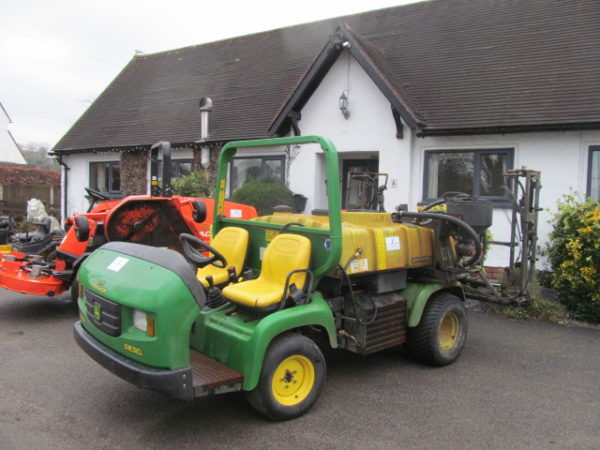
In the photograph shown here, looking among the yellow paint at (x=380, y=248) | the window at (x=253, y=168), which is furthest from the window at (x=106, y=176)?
the yellow paint at (x=380, y=248)

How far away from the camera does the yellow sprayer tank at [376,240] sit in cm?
427

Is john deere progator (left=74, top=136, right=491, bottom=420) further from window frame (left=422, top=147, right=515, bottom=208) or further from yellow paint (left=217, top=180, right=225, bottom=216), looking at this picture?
window frame (left=422, top=147, right=515, bottom=208)

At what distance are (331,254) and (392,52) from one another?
9.50 metres

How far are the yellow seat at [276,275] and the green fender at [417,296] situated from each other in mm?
1320

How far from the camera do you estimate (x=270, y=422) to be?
3734 mm

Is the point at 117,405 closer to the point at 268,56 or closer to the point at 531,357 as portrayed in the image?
the point at 531,357

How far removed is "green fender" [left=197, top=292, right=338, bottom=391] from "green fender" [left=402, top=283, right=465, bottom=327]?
3.38ft

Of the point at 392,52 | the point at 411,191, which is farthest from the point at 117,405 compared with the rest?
the point at 392,52

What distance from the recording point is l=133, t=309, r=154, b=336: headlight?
3170 mm

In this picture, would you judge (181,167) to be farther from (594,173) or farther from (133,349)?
(133,349)

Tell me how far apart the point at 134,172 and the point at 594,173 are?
11.6 metres

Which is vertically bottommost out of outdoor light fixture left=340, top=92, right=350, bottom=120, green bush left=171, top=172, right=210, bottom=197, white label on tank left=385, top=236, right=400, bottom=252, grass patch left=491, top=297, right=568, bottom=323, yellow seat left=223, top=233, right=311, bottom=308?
grass patch left=491, top=297, right=568, bottom=323

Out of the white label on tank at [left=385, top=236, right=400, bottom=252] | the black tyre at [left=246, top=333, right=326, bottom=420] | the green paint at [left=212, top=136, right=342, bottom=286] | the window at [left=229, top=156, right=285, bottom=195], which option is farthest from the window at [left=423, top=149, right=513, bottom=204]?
the black tyre at [left=246, top=333, right=326, bottom=420]

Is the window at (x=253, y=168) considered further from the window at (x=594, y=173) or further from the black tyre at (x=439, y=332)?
the black tyre at (x=439, y=332)
